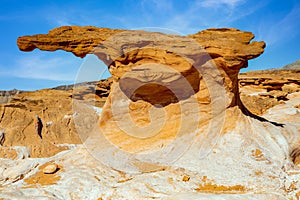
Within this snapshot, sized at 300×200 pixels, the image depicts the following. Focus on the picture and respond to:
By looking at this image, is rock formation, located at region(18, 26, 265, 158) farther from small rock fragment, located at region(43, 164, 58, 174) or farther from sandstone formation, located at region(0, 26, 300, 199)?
small rock fragment, located at region(43, 164, 58, 174)

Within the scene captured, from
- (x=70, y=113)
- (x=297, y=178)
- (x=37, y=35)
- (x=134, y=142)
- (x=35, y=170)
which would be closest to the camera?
(x=297, y=178)

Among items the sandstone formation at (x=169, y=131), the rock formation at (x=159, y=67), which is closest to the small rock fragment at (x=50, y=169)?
the sandstone formation at (x=169, y=131)

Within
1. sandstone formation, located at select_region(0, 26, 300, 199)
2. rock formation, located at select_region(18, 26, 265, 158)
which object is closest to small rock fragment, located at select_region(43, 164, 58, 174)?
sandstone formation, located at select_region(0, 26, 300, 199)

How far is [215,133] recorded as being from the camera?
6.35 metres

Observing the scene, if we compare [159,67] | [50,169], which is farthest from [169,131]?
[50,169]

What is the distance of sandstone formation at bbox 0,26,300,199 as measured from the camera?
5113 mm

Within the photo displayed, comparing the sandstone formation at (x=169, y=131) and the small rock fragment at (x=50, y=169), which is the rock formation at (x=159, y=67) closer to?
the sandstone formation at (x=169, y=131)

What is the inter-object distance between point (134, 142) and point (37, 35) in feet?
9.50

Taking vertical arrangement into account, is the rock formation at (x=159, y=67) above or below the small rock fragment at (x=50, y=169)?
above

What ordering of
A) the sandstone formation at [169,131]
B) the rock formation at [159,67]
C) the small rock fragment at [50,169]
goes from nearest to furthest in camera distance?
the sandstone formation at [169,131] < the small rock fragment at [50,169] < the rock formation at [159,67]

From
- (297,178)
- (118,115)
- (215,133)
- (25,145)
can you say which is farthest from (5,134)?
(297,178)

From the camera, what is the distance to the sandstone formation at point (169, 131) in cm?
511

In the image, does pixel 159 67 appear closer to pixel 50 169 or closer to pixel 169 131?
pixel 169 131

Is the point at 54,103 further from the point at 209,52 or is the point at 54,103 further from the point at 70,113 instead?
the point at 209,52
